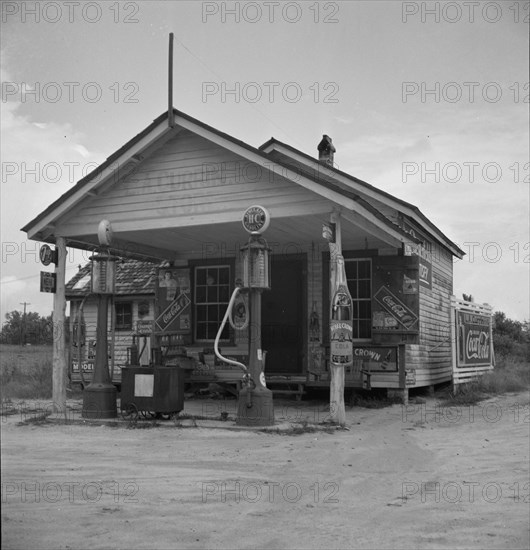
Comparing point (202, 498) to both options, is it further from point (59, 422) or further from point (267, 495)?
point (59, 422)

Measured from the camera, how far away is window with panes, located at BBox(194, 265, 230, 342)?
51.5 feet

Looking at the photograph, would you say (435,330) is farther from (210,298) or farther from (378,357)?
(210,298)

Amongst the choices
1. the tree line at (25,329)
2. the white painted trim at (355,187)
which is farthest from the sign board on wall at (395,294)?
the tree line at (25,329)

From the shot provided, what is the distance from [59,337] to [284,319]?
4693 millimetres

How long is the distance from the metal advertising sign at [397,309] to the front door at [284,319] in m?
1.66

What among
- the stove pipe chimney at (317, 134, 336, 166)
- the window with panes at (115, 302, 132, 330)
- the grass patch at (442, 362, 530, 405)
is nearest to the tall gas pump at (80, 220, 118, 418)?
the grass patch at (442, 362, 530, 405)

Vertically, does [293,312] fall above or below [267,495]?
above

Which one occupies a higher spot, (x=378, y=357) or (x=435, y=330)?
(x=435, y=330)

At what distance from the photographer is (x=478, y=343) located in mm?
17375

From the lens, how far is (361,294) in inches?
571

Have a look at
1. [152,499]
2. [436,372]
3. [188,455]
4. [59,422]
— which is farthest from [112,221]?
[436,372]

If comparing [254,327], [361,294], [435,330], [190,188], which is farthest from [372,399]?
[190,188]

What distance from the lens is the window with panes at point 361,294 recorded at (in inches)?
567

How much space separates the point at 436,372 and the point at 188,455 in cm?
982
